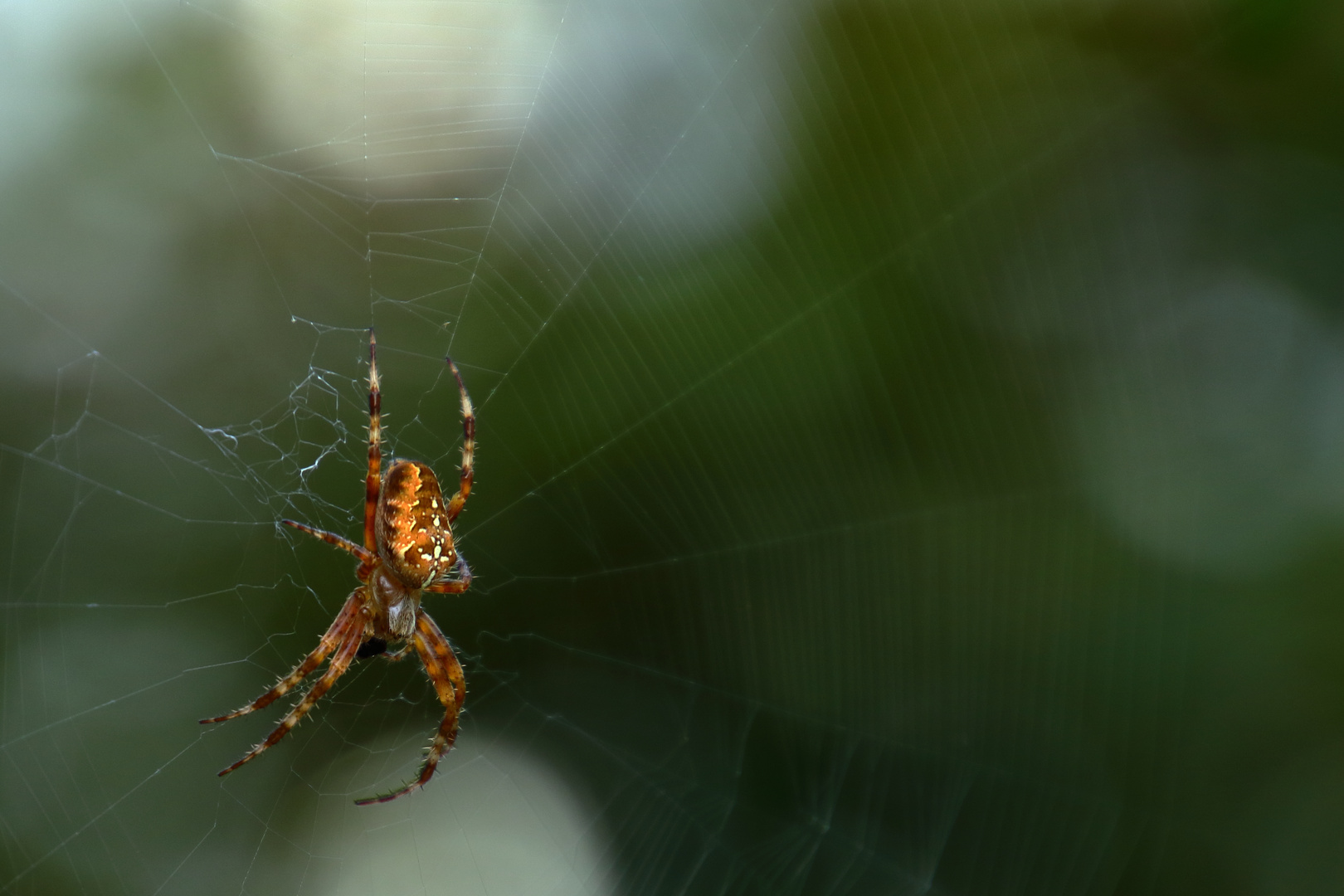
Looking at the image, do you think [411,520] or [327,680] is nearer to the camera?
[411,520]

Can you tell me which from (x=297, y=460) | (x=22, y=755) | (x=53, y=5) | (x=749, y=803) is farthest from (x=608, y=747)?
(x=53, y=5)

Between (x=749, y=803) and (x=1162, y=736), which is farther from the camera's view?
(x=749, y=803)

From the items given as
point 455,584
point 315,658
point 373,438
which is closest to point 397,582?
point 455,584

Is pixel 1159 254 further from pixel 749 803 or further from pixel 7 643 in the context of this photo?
pixel 7 643

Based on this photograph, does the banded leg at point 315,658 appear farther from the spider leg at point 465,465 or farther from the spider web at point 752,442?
the spider web at point 752,442

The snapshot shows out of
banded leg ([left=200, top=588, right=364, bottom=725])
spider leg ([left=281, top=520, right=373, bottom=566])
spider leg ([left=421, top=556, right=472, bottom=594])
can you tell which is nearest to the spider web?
spider leg ([left=281, top=520, right=373, bottom=566])

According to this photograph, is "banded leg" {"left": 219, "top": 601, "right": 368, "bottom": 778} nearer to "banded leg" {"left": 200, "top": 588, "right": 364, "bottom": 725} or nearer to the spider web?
"banded leg" {"left": 200, "top": 588, "right": 364, "bottom": 725}

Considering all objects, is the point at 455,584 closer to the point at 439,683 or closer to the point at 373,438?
the point at 439,683
